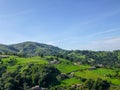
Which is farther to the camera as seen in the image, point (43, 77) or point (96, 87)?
point (43, 77)

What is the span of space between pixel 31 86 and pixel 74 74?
35.2 meters

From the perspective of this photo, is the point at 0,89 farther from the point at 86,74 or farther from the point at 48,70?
the point at 86,74

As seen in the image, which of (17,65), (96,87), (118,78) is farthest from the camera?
(17,65)

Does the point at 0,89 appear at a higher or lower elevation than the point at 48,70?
lower

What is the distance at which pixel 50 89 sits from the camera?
13100cm

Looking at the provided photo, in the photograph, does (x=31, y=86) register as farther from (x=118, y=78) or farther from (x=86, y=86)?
(x=118, y=78)

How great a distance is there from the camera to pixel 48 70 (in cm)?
15875

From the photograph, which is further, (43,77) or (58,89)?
(43,77)

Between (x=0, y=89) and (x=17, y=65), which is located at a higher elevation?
(x=17, y=65)

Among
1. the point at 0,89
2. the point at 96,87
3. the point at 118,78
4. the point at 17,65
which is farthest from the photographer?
the point at 17,65

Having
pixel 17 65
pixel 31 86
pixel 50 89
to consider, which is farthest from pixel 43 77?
pixel 17 65

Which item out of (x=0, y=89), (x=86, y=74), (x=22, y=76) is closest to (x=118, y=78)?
(x=86, y=74)

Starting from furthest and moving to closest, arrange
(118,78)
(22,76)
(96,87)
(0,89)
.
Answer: (118,78) < (22,76) < (0,89) < (96,87)

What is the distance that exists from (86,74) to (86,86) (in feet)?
134
